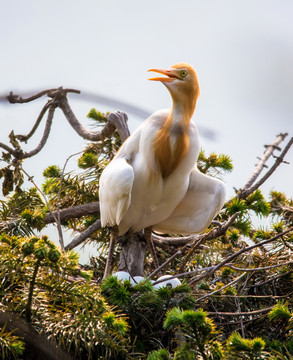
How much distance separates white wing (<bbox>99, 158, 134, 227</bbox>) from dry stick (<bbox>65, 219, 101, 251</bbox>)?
0.84ft

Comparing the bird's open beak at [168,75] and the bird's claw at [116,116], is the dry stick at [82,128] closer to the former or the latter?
the bird's claw at [116,116]

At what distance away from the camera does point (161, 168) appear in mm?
2660

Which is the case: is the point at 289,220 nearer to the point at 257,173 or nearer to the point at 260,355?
the point at 257,173

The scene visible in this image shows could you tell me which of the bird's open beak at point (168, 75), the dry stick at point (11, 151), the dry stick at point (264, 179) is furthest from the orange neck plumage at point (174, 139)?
the dry stick at point (11, 151)

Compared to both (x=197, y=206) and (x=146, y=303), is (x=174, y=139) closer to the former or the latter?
(x=197, y=206)

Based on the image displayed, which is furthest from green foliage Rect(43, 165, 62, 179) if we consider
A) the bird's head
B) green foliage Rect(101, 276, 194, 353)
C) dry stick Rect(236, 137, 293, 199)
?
green foliage Rect(101, 276, 194, 353)

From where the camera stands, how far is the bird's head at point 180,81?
102 inches

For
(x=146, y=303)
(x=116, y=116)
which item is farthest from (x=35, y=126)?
(x=146, y=303)

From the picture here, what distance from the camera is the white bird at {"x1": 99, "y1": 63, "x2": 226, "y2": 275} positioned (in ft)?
8.39

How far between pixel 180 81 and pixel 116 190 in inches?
25.4

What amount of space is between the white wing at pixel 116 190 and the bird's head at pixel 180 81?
A: 0.43m

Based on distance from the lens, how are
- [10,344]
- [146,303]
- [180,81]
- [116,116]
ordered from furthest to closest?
[116,116], [180,81], [146,303], [10,344]

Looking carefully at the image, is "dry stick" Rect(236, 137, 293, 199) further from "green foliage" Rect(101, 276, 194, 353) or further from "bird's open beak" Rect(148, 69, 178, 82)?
"green foliage" Rect(101, 276, 194, 353)

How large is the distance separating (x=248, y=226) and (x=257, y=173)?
25.5 inches
